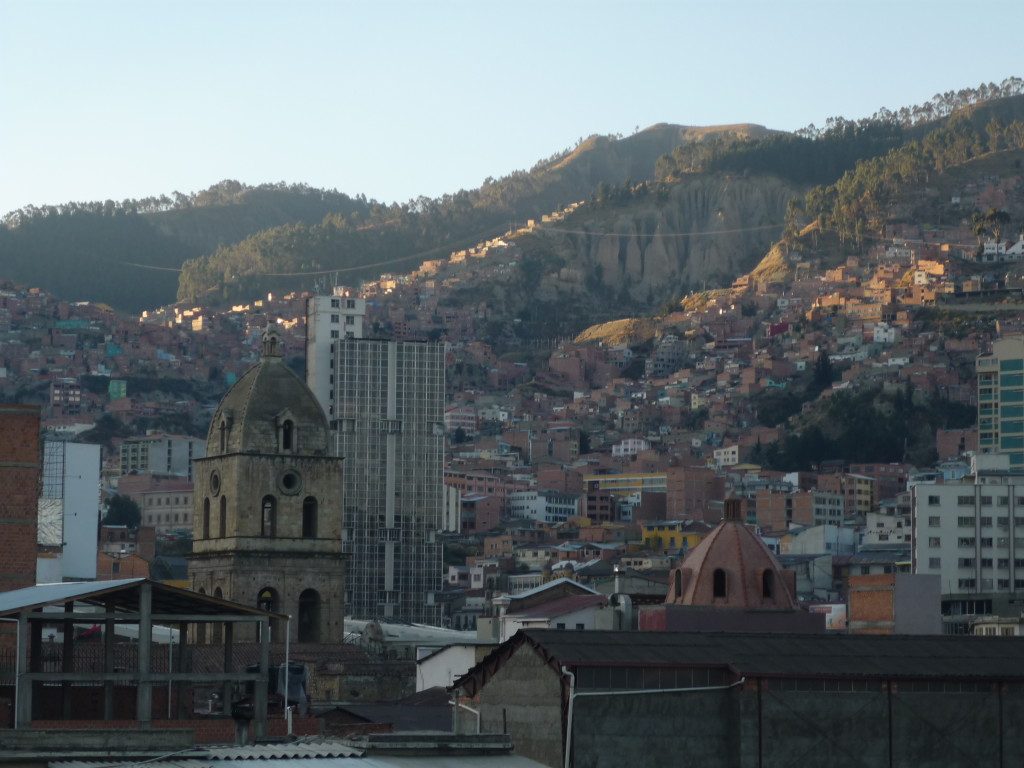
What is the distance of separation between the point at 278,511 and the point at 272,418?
105 inches

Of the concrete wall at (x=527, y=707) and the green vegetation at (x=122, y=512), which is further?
the green vegetation at (x=122, y=512)

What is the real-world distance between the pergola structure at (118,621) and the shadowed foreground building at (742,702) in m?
11.0

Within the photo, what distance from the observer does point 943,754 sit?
156 ft

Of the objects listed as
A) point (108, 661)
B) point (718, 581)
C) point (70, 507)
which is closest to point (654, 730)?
point (108, 661)

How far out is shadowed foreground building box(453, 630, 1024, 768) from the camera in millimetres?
45719

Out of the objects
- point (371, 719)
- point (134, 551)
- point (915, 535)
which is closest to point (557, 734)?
point (371, 719)

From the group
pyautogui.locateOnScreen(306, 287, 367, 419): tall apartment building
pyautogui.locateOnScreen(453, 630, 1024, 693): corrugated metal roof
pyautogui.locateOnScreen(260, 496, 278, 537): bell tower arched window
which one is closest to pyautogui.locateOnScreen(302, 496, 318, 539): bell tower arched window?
pyautogui.locateOnScreen(260, 496, 278, 537): bell tower arched window

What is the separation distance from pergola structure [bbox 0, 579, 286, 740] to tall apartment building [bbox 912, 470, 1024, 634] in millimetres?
79829

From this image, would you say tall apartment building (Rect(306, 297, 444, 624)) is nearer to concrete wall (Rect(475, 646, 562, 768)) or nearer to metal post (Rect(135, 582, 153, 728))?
concrete wall (Rect(475, 646, 562, 768))

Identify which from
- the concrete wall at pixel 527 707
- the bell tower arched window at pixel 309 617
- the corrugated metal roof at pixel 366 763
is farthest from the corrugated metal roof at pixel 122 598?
the bell tower arched window at pixel 309 617

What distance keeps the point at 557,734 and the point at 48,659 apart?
33.3ft

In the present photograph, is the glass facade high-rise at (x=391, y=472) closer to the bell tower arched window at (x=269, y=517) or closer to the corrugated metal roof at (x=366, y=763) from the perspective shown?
the bell tower arched window at (x=269, y=517)

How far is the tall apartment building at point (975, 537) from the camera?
112750 millimetres

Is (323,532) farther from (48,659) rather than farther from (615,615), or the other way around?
(48,659)
